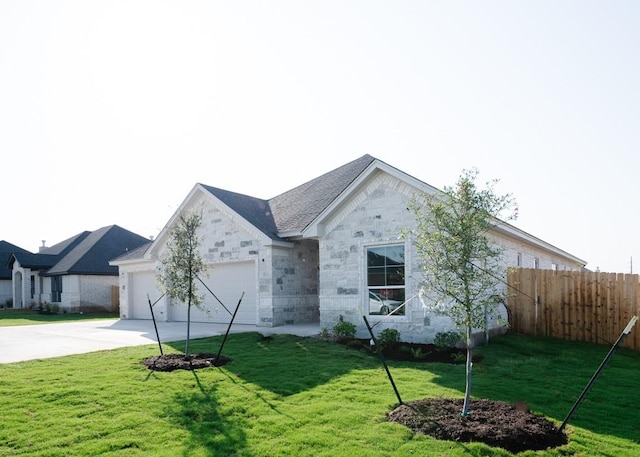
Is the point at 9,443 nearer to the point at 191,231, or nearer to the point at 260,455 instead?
the point at 260,455

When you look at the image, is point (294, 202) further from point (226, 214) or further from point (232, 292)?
point (232, 292)

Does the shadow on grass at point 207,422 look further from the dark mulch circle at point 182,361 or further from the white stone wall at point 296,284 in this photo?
the white stone wall at point 296,284

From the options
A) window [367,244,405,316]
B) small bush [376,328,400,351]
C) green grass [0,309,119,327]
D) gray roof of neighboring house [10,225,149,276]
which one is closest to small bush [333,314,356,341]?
window [367,244,405,316]

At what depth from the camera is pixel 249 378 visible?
895cm

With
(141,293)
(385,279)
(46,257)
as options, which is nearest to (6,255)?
(46,257)

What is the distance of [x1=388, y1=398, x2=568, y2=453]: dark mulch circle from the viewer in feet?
18.5

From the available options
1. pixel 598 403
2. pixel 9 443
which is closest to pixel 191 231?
pixel 9 443

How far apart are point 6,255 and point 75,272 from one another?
17786mm

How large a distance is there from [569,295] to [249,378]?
9.98 metres

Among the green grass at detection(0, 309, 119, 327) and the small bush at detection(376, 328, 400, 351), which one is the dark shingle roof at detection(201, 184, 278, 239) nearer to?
the small bush at detection(376, 328, 400, 351)

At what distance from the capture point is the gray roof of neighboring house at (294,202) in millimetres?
17922

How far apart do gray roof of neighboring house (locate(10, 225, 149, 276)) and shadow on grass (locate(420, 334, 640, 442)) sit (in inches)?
1064

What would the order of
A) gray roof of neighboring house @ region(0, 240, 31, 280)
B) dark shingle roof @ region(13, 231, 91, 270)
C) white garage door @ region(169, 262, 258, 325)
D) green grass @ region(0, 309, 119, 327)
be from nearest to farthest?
white garage door @ region(169, 262, 258, 325), green grass @ region(0, 309, 119, 327), dark shingle roof @ region(13, 231, 91, 270), gray roof of neighboring house @ region(0, 240, 31, 280)

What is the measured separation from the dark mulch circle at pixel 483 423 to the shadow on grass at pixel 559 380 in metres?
0.53
